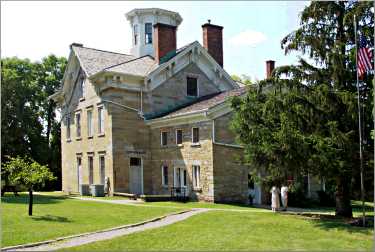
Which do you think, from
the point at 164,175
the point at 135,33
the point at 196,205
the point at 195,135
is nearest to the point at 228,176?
the point at 196,205

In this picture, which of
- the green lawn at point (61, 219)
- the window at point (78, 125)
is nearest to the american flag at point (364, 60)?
the green lawn at point (61, 219)

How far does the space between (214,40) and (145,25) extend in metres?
6.56

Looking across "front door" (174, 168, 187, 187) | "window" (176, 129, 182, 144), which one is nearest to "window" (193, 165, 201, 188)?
"front door" (174, 168, 187, 187)

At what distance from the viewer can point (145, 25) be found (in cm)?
3941

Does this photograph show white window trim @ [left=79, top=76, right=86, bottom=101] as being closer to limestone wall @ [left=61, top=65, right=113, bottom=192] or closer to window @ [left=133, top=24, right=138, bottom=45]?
limestone wall @ [left=61, top=65, right=113, bottom=192]

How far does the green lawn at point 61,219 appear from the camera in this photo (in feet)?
48.6

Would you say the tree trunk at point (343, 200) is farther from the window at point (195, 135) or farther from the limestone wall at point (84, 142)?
the limestone wall at point (84, 142)

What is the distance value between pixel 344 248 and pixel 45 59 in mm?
46108

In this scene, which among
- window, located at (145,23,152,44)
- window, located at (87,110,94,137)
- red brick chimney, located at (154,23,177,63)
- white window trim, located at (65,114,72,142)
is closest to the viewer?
window, located at (87,110,94,137)

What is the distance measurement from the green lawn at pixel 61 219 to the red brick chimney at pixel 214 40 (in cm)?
Result: 1665

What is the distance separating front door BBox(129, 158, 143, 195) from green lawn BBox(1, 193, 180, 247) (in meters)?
7.71

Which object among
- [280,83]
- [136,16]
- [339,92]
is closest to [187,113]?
[280,83]

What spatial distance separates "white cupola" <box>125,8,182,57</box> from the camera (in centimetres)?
3878

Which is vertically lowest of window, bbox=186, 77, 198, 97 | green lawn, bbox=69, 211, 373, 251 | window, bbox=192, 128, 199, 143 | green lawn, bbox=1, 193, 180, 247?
green lawn, bbox=69, 211, 373, 251
